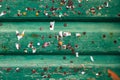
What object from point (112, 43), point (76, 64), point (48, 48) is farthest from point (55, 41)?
point (112, 43)

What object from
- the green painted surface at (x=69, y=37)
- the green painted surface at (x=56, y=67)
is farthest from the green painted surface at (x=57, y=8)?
the green painted surface at (x=56, y=67)

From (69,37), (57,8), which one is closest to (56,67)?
(69,37)

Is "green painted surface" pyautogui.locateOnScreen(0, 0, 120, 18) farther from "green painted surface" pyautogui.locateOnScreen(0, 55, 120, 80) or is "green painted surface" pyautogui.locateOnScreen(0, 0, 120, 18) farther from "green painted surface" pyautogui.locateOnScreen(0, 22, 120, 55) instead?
"green painted surface" pyautogui.locateOnScreen(0, 55, 120, 80)

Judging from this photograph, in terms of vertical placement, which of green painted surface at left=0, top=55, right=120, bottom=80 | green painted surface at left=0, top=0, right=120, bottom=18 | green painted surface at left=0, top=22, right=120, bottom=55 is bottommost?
green painted surface at left=0, top=55, right=120, bottom=80

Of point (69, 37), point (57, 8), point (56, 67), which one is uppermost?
point (57, 8)

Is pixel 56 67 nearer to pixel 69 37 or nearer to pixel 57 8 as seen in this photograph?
pixel 69 37

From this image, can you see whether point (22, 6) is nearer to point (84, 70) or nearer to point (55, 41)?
point (55, 41)

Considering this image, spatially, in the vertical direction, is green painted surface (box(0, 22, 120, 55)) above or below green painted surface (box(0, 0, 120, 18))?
below

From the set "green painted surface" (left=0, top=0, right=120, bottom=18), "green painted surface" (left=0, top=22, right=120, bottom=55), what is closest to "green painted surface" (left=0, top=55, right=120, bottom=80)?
"green painted surface" (left=0, top=22, right=120, bottom=55)
